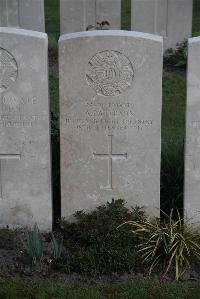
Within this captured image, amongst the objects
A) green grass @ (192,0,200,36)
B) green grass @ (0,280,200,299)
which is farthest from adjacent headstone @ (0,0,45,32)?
green grass @ (0,280,200,299)

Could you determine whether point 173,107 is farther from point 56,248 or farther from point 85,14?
point 56,248

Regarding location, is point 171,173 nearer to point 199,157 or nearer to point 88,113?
point 199,157

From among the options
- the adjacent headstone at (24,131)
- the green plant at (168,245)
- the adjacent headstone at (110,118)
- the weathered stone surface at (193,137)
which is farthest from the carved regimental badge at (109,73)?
the green plant at (168,245)

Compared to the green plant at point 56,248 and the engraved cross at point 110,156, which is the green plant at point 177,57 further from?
the green plant at point 56,248

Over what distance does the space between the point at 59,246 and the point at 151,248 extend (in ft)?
2.89

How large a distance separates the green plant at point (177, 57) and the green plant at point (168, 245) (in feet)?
23.7

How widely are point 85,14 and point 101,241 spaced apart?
9.23 m

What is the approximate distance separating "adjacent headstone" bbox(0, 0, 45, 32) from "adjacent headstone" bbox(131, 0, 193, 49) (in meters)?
2.06

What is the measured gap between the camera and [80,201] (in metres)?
6.80

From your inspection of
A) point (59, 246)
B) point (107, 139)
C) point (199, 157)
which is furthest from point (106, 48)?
point (59, 246)

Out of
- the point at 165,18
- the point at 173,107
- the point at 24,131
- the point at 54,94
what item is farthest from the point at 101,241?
the point at 165,18

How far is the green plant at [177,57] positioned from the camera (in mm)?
13336

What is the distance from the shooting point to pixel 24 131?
6.61 meters

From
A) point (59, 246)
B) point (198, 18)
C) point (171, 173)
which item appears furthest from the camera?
point (198, 18)
